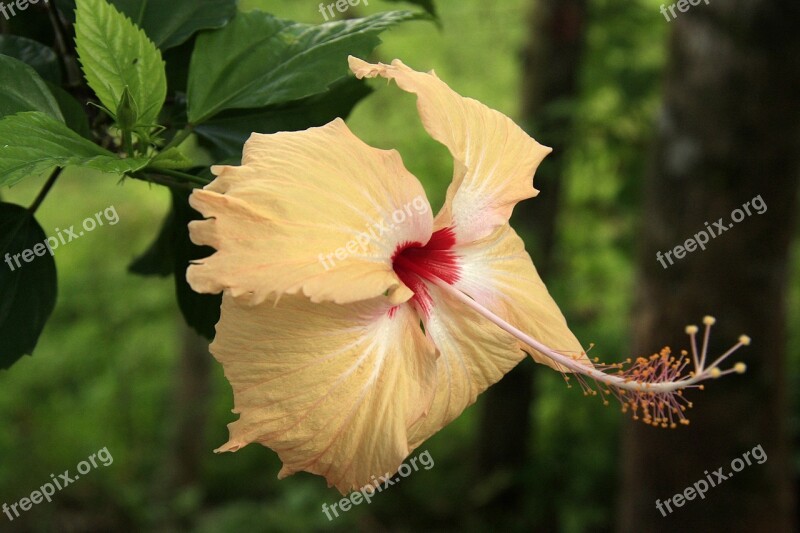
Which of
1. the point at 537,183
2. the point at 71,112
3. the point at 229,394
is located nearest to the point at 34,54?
the point at 71,112

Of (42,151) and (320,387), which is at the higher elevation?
(42,151)

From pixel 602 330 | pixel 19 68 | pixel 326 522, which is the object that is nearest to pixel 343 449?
pixel 19 68

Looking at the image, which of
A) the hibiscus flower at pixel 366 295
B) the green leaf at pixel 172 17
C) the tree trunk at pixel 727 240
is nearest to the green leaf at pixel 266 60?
the green leaf at pixel 172 17

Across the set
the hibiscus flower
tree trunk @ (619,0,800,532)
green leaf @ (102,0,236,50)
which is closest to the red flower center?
the hibiscus flower

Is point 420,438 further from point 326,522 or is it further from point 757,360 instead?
point 326,522

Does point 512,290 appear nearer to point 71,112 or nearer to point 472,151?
point 472,151

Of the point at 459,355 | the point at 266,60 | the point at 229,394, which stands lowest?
the point at 229,394
